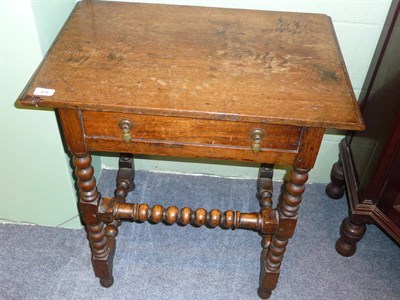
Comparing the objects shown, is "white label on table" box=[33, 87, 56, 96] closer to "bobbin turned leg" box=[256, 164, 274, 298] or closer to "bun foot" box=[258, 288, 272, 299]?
"bobbin turned leg" box=[256, 164, 274, 298]

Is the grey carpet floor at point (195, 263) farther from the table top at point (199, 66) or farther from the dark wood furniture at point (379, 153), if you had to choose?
the table top at point (199, 66)

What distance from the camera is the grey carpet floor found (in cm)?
148

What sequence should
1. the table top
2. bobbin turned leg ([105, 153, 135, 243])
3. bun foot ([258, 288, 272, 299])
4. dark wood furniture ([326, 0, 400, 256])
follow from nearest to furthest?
1. the table top
2. dark wood furniture ([326, 0, 400, 256])
3. bun foot ([258, 288, 272, 299])
4. bobbin turned leg ([105, 153, 135, 243])

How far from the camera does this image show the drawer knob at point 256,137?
1002 millimetres

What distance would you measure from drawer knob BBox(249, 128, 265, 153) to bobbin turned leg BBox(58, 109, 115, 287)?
409mm

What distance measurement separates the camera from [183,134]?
1033 millimetres

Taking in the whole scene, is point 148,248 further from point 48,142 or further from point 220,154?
point 220,154

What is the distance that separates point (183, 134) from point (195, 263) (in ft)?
2.30

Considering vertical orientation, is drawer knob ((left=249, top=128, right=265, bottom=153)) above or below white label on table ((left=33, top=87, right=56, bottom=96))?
below

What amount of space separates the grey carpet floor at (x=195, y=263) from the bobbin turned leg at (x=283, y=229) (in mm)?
96

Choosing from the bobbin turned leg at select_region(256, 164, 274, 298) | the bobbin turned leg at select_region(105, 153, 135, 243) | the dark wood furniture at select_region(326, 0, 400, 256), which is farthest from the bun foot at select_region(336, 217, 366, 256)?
the bobbin turned leg at select_region(105, 153, 135, 243)

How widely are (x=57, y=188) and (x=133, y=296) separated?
0.46m

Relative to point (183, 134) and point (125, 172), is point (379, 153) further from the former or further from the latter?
point (125, 172)

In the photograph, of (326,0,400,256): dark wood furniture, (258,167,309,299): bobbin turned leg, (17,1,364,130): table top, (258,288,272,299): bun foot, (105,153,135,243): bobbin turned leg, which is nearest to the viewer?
(17,1,364,130): table top
